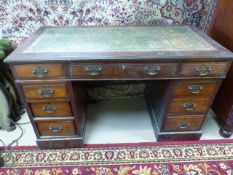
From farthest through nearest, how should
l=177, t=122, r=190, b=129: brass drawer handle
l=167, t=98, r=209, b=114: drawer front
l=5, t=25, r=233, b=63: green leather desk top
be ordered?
l=177, t=122, r=190, b=129: brass drawer handle → l=167, t=98, r=209, b=114: drawer front → l=5, t=25, r=233, b=63: green leather desk top

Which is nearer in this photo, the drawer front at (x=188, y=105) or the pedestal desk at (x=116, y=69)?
the pedestal desk at (x=116, y=69)

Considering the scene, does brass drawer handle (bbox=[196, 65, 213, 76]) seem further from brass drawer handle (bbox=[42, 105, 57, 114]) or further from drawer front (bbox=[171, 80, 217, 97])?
brass drawer handle (bbox=[42, 105, 57, 114])

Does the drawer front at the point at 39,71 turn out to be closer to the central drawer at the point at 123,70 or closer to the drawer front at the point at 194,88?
the central drawer at the point at 123,70

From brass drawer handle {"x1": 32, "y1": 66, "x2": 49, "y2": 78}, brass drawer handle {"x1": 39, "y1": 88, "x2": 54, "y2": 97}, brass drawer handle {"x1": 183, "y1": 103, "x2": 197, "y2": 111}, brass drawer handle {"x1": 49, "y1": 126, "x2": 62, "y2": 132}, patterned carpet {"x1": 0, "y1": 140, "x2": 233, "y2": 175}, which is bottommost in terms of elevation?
patterned carpet {"x1": 0, "y1": 140, "x2": 233, "y2": 175}

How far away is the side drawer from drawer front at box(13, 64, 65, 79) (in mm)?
70

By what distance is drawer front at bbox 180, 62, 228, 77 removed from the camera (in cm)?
113

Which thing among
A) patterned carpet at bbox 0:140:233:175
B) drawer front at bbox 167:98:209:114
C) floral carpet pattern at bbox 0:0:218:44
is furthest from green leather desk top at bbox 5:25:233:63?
patterned carpet at bbox 0:140:233:175

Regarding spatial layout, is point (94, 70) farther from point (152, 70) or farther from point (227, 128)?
point (227, 128)

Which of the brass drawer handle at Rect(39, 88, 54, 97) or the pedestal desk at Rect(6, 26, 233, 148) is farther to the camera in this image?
the brass drawer handle at Rect(39, 88, 54, 97)

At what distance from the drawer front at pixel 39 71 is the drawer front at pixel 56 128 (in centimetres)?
39

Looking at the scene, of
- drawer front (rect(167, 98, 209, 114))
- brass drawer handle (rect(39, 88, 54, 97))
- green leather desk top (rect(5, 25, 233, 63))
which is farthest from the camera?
drawer front (rect(167, 98, 209, 114))

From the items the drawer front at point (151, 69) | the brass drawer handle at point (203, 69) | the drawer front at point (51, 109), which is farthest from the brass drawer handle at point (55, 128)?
the brass drawer handle at point (203, 69)

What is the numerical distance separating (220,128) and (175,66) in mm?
869

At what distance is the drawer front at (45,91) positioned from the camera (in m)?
1.17
